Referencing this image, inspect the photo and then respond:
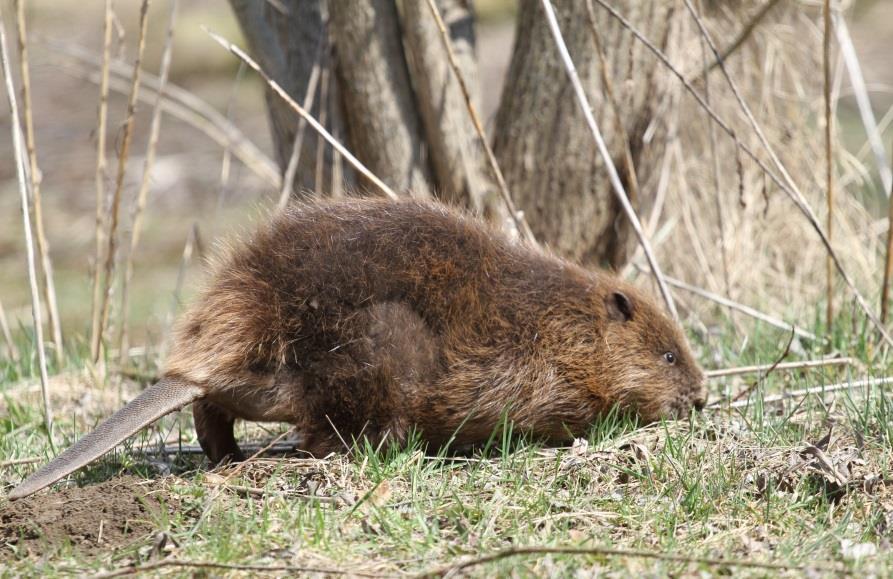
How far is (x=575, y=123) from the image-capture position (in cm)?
466

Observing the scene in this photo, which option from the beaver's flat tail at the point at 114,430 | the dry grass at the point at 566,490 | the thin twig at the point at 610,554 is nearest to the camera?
the thin twig at the point at 610,554

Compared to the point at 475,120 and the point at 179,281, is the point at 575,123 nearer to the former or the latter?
the point at 475,120

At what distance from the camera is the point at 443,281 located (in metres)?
3.15

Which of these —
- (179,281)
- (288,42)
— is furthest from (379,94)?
(179,281)

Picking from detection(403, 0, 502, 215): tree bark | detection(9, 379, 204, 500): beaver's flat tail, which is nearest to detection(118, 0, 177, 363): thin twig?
detection(403, 0, 502, 215): tree bark

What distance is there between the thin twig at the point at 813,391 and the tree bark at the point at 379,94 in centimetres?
156

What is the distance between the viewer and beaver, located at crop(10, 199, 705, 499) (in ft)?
9.87

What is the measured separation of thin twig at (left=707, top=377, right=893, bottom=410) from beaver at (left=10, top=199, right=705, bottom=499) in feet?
1.01

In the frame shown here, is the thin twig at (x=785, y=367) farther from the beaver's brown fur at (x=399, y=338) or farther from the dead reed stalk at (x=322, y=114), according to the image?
the dead reed stalk at (x=322, y=114)

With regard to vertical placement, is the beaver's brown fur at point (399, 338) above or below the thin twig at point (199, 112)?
below

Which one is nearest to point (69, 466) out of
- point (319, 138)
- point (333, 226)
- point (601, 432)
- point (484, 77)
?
point (333, 226)

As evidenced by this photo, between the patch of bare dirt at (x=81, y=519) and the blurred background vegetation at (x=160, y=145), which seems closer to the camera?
the patch of bare dirt at (x=81, y=519)

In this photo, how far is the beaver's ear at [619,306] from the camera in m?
3.49

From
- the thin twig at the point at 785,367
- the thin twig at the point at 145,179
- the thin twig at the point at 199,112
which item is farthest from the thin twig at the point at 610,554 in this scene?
the thin twig at the point at 199,112
